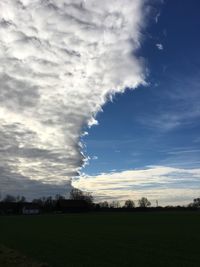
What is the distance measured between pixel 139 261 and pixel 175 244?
390 inches

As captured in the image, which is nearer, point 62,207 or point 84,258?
point 84,258

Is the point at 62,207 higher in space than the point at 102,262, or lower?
higher

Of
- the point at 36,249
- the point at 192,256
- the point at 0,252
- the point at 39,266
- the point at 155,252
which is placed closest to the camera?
the point at 39,266

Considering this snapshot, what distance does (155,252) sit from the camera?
92.4ft

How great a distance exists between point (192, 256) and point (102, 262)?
203 inches

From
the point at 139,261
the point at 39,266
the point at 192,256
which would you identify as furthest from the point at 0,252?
the point at 192,256

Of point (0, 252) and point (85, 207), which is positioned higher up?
point (85, 207)

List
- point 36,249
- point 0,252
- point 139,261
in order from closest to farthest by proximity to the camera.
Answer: point 139,261 < point 0,252 < point 36,249

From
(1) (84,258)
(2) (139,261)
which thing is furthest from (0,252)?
(2) (139,261)

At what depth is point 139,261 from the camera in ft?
79.7

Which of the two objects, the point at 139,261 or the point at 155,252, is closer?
the point at 139,261

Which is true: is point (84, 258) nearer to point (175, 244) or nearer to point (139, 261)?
point (139, 261)

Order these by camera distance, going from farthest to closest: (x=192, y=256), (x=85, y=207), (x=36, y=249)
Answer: (x=85, y=207)
(x=36, y=249)
(x=192, y=256)

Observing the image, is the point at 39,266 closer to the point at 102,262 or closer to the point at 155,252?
the point at 102,262
